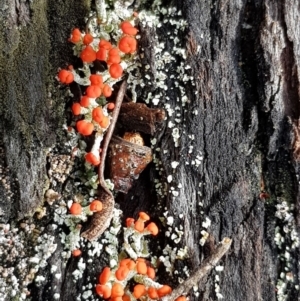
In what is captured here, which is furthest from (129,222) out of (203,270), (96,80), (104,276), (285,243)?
(285,243)

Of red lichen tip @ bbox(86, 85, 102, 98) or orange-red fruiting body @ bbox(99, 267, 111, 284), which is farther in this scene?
red lichen tip @ bbox(86, 85, 102, 98)

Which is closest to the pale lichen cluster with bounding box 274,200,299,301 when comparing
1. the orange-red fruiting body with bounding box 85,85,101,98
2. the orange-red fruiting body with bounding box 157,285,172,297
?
the orange-red fruiting body with bounding box 157,285,172,297

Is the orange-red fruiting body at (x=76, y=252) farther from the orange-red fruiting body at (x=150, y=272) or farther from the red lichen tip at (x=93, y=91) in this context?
the red lichen tip at (x=93, y=91)

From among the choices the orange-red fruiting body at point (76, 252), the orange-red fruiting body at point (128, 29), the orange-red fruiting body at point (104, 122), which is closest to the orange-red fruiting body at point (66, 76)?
the orange-red fruiting body at point (104, 122)

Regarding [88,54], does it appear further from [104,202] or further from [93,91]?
[104,202]

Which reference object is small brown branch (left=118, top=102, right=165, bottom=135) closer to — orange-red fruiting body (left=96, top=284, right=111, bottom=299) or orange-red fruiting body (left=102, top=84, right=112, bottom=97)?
orange-red fruiting body (left=102, top=84, right=112, bottom=97)

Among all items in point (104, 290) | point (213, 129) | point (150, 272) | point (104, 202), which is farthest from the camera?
point (213, 129)
